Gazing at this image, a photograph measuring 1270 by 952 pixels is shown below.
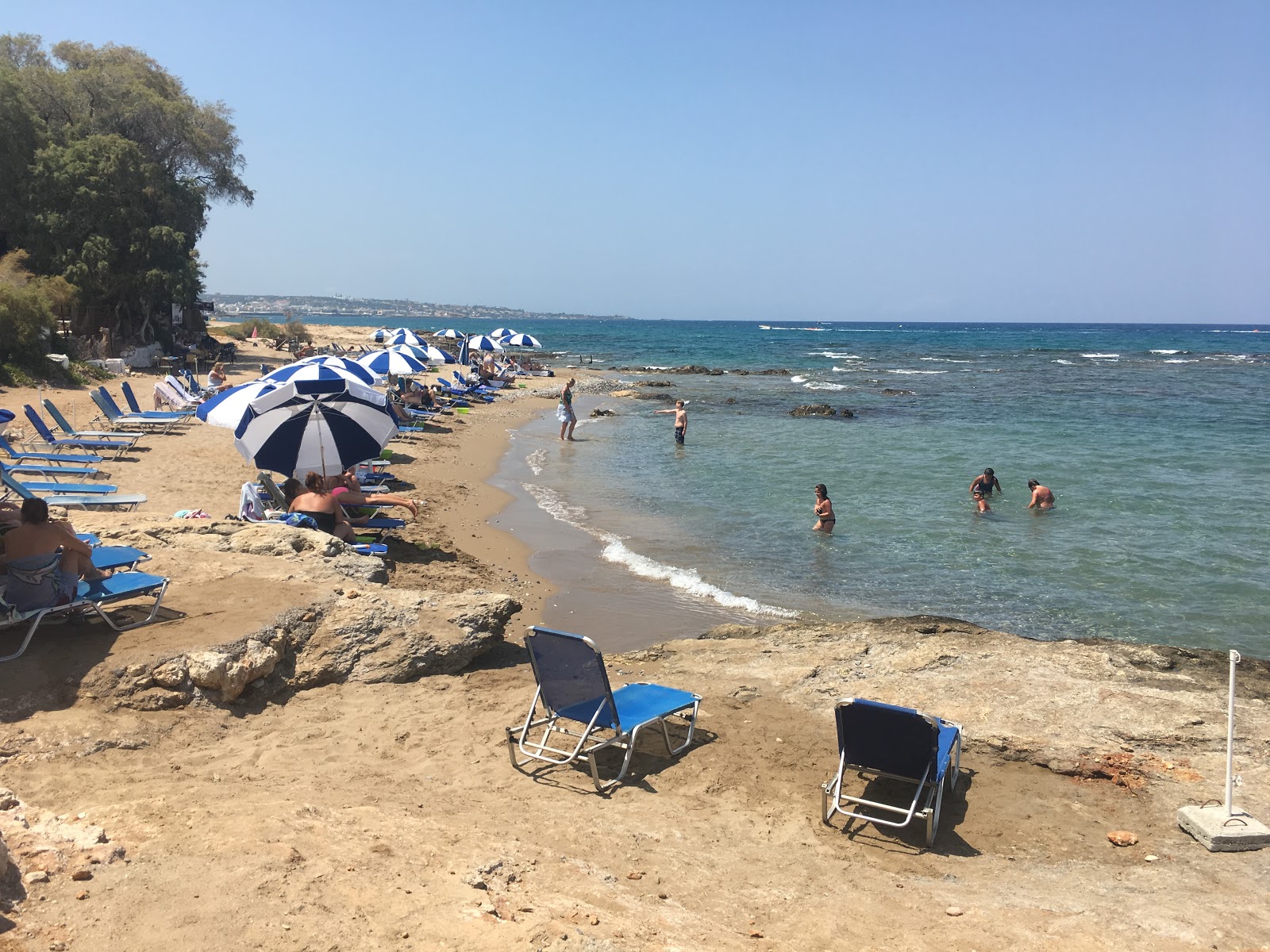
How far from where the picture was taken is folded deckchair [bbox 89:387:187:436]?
1574 centimetres

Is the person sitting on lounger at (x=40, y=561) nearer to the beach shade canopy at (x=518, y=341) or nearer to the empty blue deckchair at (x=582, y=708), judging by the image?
the empty blue deckchair at (x=582, y=708)

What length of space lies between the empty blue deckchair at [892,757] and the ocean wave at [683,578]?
4538 mm

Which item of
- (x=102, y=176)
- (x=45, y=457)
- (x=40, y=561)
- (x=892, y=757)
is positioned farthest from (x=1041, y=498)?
(x=102, y=176)

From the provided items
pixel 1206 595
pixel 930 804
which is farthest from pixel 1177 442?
pixel 930 804

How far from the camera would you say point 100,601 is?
6.04 metres

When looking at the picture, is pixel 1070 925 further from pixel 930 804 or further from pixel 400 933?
pixel 400 933

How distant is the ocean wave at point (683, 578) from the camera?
995cm

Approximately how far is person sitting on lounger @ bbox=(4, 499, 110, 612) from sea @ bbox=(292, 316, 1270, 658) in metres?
4.49

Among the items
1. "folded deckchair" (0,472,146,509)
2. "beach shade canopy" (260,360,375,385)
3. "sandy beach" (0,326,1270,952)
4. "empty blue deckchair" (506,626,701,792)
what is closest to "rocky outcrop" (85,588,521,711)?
"sandy beach" (0,326,1270,952)

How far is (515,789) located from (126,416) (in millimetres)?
14103

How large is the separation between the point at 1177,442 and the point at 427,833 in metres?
25.5

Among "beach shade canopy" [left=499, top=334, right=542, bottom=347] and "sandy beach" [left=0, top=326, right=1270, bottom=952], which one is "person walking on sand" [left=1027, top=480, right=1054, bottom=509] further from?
"beach shade canopy" [left=499, top=334, right=542, bottom=347]

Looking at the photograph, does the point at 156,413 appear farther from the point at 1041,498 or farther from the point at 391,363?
the point at 1041,498

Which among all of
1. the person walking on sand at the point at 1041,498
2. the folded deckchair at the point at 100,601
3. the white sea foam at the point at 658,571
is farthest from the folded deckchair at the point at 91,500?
the person walking on sand at the point at 1041,498
